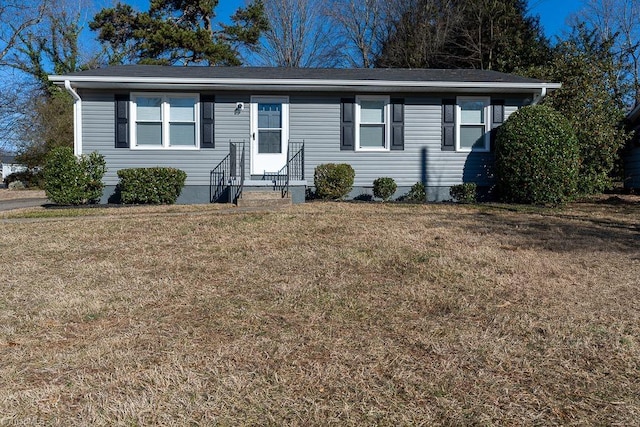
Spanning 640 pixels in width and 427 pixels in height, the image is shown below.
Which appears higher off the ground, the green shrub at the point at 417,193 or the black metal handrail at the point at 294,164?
the black metal handrail at the point at 294,164

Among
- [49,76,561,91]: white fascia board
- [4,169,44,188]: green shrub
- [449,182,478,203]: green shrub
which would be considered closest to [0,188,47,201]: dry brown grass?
[4,169,44,188]: green shrub

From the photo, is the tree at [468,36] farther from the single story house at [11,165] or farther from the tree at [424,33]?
the single story house at [11,165]

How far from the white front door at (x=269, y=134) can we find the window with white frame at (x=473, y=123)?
431 centimetres

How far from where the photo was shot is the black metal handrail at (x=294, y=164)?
10.9 metres

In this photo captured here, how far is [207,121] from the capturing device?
10820 millimetres

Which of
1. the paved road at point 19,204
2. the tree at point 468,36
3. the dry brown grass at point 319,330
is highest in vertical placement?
the tree at point 468,36

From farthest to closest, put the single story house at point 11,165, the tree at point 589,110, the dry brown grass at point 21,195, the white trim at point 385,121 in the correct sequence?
1. the single story house at point 11,165
2. the dry brown grass at point 21,195
3. the tree at point 589,110
4. the white trim at point 385,121

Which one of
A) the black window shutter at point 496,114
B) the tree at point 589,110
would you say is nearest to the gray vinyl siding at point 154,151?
the black window shutter at point 496,114

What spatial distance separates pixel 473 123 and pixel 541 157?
222 cm

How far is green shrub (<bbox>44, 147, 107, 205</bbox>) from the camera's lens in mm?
9492

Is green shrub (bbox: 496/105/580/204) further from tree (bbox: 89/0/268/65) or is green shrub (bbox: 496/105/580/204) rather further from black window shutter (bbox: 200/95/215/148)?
tree (bbox: 89/0/268/65)

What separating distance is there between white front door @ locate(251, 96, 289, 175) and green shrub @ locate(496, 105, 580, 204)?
512cm

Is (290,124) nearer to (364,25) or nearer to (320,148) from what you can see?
(320,148)

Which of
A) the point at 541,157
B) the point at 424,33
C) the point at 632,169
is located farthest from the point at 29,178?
the point at 632,169
